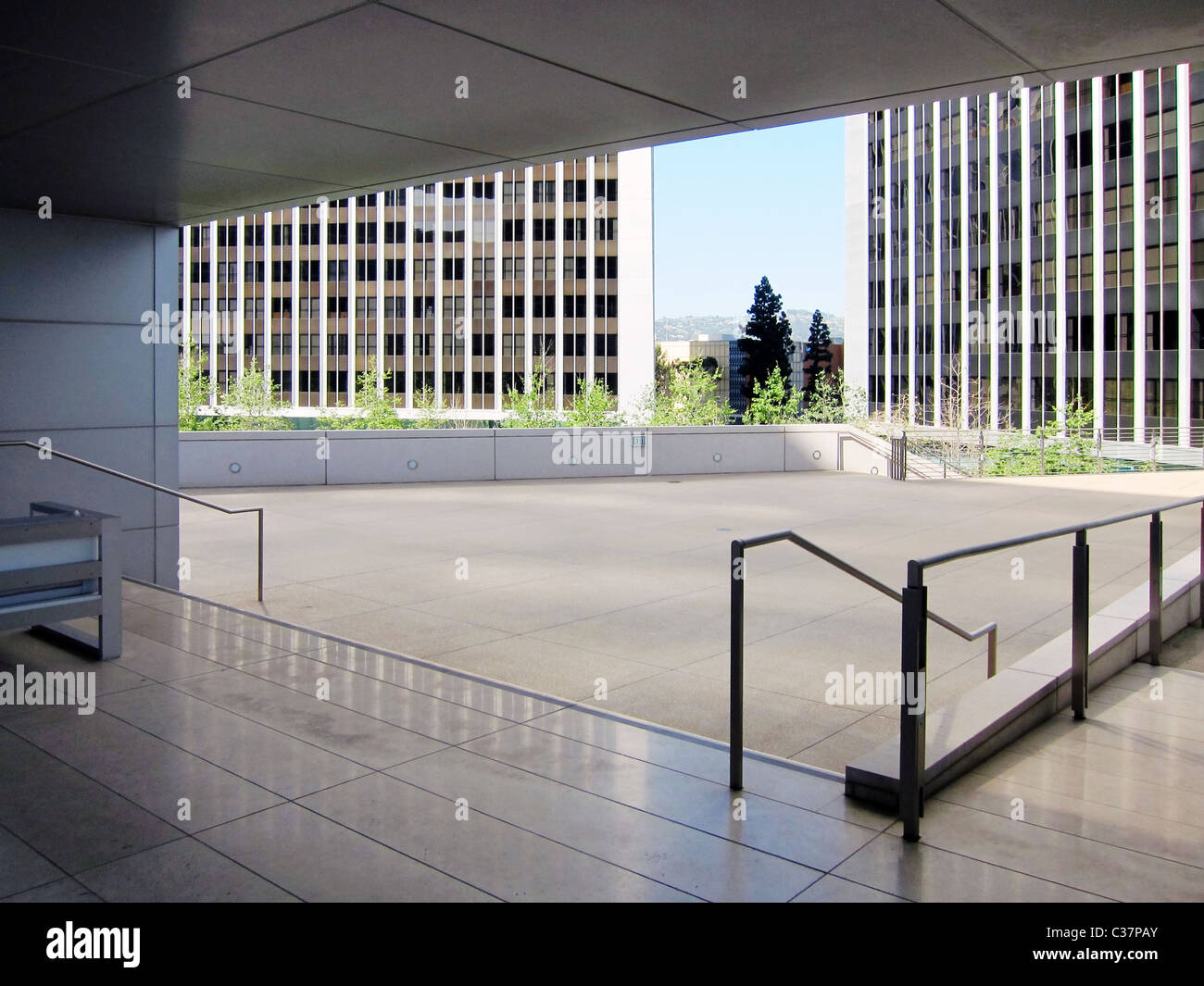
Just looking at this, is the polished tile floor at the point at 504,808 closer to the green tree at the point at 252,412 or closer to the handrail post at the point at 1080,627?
the handrail post at the point at 1080,627

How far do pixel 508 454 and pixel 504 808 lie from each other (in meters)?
17.3

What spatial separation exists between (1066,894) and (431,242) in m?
110

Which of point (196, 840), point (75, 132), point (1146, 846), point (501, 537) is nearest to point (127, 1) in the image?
point (75, 132)

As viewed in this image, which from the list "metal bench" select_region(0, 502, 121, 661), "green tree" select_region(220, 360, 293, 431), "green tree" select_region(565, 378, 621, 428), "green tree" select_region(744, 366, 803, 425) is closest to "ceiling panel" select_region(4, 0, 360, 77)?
"metal bench" select_region(0, 502, 121, 661)

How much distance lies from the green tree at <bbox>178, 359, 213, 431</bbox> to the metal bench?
15.3 metres

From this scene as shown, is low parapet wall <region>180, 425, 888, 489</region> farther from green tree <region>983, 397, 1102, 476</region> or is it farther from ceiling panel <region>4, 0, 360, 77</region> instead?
ceiling panel <region>4, 0, 360, 77</region>

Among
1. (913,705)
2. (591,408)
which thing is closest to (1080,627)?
(913,705)

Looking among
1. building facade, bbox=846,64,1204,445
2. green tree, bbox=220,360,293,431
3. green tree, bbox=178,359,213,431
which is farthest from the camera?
building facade, bbox=846,64,1204,445

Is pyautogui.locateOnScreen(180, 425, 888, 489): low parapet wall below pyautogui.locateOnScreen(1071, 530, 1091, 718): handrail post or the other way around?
the other way around

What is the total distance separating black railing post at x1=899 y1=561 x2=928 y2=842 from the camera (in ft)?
14.0

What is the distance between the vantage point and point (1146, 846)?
166 inches

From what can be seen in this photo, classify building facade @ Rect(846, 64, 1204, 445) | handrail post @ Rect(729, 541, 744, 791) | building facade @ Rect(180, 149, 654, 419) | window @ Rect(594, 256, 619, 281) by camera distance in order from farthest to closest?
window @ Rect(594, 256, 619, 281) → building facade @ Rect(180, 149, 654, 419) → building facade @ Rect(846, 64, 1204, 445) → handrail post @ Rect(729, 541, 744, 791)

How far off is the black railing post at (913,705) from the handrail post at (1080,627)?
6.98 feet
